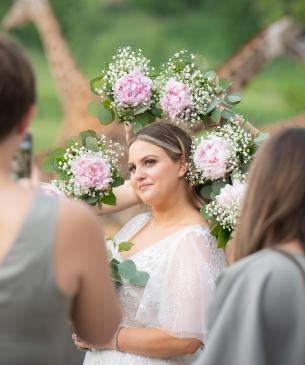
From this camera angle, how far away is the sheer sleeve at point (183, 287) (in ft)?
11.7

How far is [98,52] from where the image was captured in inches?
479

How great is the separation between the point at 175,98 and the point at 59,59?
8283mm

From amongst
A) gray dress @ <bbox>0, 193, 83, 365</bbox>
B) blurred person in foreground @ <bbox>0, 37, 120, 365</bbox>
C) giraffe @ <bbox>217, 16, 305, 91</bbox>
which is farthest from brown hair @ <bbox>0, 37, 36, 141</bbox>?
giraffe @ <bbox>217, 16, 305, 91</bbox>

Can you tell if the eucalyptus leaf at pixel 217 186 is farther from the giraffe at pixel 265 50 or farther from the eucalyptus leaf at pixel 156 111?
the giraffe at pixel 265 50

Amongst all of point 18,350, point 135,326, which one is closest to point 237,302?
point 18,350

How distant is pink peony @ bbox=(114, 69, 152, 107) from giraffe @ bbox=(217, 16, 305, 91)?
307 inches

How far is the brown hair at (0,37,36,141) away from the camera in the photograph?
202 cm

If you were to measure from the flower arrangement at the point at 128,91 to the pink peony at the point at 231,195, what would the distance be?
0.52 meters

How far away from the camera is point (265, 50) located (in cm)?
1181

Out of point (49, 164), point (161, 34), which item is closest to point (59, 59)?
point (161, 34)

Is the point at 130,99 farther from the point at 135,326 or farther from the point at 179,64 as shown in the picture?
the point at 135,326

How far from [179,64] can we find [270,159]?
5.48ft

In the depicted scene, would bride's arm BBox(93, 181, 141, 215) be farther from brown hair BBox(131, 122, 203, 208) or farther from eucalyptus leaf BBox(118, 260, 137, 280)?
eucalyptus leaf BBox(118, 260, 137, 280)

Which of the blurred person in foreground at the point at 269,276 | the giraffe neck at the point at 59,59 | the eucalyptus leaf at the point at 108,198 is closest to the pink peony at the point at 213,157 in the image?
the eucalyptus leaf at the point at 108,198
